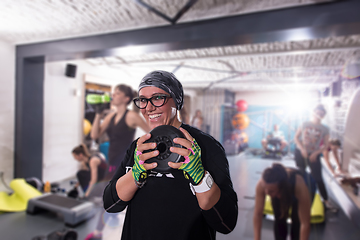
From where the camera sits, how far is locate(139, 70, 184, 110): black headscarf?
0.50 metres

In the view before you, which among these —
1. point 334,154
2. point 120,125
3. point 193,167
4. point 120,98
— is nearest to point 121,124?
point 120,125

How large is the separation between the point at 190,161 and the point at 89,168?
8.97 ft

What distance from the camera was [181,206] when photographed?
503 mm

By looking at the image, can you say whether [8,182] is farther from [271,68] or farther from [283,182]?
[271,68]

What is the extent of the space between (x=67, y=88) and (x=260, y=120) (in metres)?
3.35

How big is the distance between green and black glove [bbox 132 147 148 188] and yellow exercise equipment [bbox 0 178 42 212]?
9.49ft

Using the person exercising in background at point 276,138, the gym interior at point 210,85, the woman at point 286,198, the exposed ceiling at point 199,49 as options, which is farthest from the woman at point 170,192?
the person exercising in background at point 276,138

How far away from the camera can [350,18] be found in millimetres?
1551

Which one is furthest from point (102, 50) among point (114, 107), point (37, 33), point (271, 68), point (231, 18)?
point (271, 68)

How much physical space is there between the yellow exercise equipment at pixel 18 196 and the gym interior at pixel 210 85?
0.04 feet

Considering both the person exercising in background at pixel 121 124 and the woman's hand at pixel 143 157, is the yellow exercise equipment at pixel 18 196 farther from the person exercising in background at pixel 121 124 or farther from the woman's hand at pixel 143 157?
the woman's hand at pixel 143 157

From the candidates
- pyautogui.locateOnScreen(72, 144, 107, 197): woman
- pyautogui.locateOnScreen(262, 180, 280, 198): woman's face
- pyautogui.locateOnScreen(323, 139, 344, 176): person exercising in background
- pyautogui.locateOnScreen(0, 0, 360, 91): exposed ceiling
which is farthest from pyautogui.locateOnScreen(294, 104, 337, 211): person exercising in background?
pyautogui.locateOnScreen(72, 144, 107, 197): woman

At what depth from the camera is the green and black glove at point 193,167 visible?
418 mm

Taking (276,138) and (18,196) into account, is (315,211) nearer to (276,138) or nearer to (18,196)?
(276,138)
